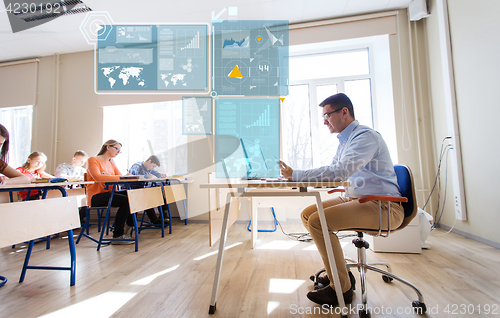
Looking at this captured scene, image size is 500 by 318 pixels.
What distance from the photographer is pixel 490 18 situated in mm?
2162

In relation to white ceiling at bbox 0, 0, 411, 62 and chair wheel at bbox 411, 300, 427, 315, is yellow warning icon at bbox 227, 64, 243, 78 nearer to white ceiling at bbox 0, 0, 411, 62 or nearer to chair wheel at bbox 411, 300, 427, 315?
white ceiling at bbox 0, 0, 411, 62

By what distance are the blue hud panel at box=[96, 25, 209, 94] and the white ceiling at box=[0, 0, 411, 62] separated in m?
0.21

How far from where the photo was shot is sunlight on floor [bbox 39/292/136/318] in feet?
4.09

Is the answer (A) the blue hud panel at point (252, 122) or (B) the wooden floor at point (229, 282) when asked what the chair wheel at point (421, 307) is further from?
(A) the blue hud panel at point (252, 122)

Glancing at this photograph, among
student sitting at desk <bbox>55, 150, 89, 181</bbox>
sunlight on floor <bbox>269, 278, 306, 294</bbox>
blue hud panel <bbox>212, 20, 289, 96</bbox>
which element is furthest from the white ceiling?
sunlight on floor <bbox>269, 278, 306, 294</bbox>

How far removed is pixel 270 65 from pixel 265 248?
2560 mm

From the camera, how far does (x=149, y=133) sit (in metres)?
4.27

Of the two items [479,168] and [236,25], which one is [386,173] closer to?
[479,168]

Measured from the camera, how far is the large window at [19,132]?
454 cm

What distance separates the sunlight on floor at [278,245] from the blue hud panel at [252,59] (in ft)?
6.88

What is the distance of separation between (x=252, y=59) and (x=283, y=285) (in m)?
3.14

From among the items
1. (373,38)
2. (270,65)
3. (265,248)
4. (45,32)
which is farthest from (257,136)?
(45,32)

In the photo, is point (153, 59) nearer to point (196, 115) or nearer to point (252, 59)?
point (196, 115)

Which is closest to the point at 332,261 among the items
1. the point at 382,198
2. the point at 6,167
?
the point at 382,198
